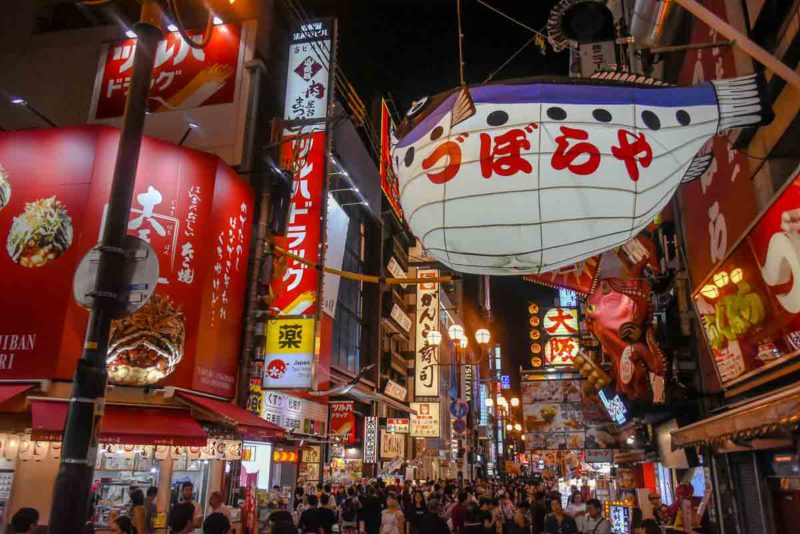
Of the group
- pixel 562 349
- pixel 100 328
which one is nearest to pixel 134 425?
pixel 100 328

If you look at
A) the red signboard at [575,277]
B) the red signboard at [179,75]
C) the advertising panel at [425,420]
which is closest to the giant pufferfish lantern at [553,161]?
the red signboard at [575,277]

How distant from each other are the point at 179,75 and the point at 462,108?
15903 mm

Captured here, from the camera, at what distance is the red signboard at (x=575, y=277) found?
698 inches

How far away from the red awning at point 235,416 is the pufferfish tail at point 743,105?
1169cm

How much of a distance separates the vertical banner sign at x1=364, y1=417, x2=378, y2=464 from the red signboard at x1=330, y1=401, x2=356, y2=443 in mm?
3085

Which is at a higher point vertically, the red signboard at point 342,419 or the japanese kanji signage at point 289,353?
the japanese kanji signage at point 289,353

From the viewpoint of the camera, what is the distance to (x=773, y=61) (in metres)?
5.12

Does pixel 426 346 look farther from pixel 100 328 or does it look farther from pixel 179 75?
pixel 100 328

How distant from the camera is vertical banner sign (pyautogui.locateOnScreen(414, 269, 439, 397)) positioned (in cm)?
3606

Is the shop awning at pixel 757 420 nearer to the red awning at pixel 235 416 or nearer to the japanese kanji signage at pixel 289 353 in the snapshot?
the red awning at pixel 235 416

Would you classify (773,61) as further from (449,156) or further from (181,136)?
(181,136)

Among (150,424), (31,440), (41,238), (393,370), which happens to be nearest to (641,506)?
(150,424)

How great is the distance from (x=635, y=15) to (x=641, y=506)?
1239 centimetres

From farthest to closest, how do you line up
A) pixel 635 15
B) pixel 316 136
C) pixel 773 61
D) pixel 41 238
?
pixel 316 136 < pixel 635 15 < pixel 41 238 < pixel 773 61
